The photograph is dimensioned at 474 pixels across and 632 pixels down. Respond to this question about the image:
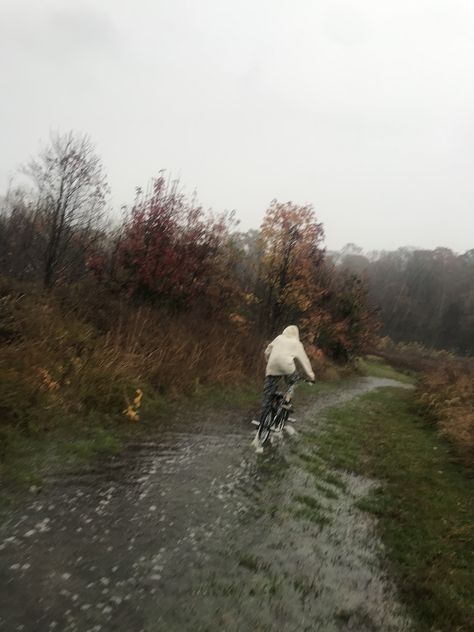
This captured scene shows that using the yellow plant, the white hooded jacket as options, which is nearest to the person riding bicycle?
the white hooded jacket

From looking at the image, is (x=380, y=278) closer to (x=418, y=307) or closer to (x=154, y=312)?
(x=418, y=307)

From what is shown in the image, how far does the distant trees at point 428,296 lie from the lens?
3829 inches

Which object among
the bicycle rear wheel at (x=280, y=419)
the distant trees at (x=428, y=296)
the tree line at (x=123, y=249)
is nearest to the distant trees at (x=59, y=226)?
the tree line at (x=123, y=249)

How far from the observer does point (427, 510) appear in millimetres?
6648

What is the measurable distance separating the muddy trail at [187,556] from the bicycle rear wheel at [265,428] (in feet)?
5.13

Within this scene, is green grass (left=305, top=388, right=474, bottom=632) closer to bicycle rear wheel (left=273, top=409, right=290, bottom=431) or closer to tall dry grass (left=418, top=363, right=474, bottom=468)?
tall dry grass (left=418, top=363, right=474, bottom=468)

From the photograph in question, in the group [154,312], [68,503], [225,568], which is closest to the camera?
[225,568]

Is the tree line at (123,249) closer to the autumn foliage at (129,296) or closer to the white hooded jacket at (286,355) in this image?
the autumn foliage at (129,296)

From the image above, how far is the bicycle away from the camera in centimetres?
875

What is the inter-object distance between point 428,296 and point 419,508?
114684 millimetres

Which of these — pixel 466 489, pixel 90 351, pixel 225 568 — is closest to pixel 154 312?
pixel 90 351

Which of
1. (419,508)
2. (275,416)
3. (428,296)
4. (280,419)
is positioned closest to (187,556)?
(419,508)

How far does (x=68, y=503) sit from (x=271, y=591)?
2.29 metres

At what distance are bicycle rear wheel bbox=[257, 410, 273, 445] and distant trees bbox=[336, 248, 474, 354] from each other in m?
78.6
